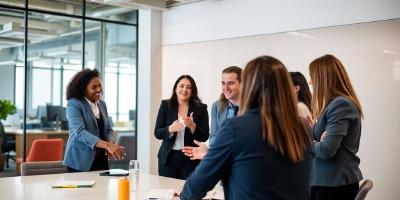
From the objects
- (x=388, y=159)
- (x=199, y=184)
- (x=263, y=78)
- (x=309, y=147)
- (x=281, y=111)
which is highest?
(x=263, y=78)

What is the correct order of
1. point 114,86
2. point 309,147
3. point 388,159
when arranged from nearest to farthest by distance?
point 309,147 < point 388,159 < point 114,86

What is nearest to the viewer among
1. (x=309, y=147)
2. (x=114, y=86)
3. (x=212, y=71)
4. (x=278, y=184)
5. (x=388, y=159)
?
(x=278, y=184)

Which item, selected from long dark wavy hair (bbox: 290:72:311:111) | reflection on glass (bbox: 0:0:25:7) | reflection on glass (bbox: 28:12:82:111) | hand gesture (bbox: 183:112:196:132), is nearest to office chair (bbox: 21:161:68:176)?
hand gesture (bbox: 183:112:196:132)

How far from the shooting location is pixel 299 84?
11.3ft

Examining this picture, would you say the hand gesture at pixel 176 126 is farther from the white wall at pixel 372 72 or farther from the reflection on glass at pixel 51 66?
the reflection on glass at pixel 51 66

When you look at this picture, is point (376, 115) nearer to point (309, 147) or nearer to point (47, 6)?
point (309, 147)

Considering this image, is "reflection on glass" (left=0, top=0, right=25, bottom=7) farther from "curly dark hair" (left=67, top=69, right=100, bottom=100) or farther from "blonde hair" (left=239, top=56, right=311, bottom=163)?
"blonde hair" (left=239, top=56, right=311, bottom=163)

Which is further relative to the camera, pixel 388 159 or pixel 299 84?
pixel 388 159

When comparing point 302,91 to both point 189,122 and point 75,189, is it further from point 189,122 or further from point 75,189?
point 75,189

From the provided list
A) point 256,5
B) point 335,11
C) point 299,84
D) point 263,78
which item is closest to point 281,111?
point 263,78

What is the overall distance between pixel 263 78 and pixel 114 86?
35.8 ft

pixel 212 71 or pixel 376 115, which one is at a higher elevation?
pixel 212 71

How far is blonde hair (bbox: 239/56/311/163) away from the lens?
156 cm

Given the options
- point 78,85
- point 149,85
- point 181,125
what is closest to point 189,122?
point 181,125
